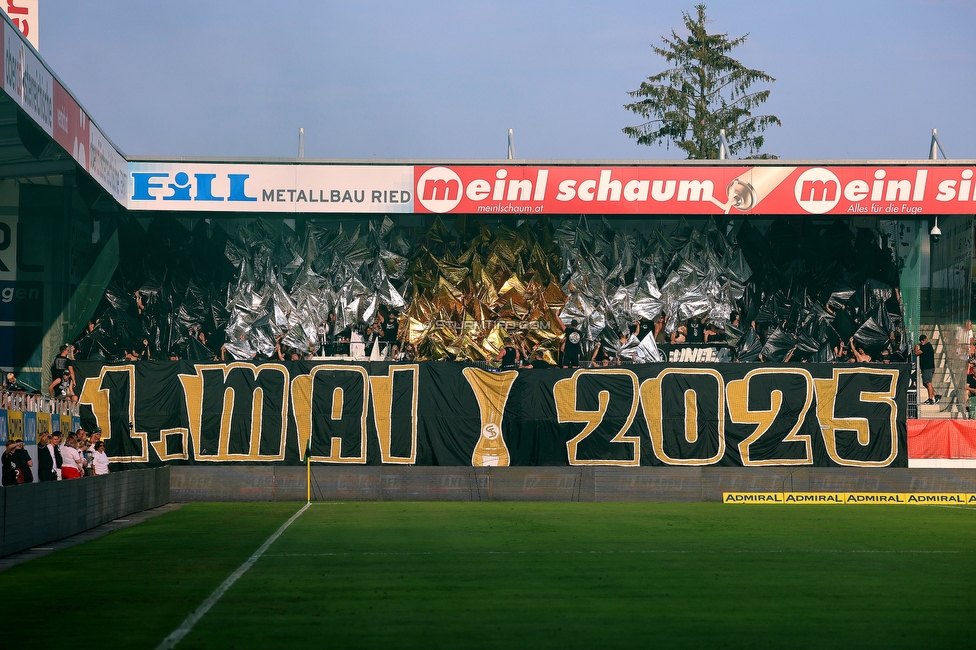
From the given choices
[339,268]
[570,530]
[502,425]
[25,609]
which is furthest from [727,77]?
[25,609]

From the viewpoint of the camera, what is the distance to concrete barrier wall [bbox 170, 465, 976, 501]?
96.0 feet

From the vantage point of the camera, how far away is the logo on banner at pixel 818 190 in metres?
36.7


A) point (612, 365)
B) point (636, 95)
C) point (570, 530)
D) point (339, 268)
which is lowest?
point (570, 530)

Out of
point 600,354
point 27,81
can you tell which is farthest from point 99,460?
point 600,354

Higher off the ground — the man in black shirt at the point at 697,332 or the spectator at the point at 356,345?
the man in black shirt at the point at 697,332

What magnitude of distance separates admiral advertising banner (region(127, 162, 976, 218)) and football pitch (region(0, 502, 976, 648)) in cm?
1614

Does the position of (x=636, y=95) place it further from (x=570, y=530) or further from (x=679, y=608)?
(x=679, y=608)

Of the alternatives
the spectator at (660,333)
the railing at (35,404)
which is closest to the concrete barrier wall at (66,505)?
the railing at (35,404)

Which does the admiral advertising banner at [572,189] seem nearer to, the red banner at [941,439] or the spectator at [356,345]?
the spectator at [356,345]

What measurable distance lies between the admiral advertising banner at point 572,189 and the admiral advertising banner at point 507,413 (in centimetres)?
703

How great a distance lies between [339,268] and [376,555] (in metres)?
22.6

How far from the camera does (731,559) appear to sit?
628 inches

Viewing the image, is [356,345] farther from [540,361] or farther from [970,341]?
[970,341]

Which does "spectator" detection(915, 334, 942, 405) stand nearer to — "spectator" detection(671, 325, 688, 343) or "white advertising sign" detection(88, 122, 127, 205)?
"spectator" detection(671, 325, 688, 343)
